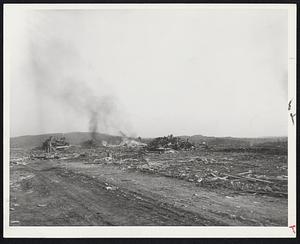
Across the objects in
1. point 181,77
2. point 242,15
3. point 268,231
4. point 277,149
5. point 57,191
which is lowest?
point 268,231

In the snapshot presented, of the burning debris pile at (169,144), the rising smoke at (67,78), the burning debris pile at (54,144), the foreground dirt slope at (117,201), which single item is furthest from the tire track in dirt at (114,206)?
the rising smoke at (67,78)

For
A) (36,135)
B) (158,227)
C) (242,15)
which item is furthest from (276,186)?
(36,135)

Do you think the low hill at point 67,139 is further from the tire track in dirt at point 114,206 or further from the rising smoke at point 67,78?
the tire track in dirt at point 114,206

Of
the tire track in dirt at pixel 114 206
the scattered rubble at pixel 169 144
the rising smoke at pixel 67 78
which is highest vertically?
the rising smoke at pixel 67 78

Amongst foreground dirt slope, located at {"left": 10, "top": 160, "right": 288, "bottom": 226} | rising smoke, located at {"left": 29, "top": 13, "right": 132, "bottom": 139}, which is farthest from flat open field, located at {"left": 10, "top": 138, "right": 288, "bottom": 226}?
rising smoke, located at {"left": 29, "top": 13, "right": 132, "bottom": 139}

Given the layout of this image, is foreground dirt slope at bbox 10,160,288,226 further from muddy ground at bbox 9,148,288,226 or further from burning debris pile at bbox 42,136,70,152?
burning debris pile at bbox 42,136,70,152

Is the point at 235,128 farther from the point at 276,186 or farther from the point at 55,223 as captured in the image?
the point at 55,223

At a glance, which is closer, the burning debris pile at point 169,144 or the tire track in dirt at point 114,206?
the tire track in dirt at point 114,206
